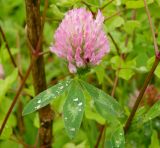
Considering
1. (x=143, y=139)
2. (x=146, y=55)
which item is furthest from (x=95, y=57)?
(x=146, y=55)

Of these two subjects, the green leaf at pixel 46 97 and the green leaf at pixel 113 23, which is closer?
the green leaf at pixel 46 97

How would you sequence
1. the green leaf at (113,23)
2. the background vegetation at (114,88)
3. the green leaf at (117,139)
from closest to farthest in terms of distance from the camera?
the green leaf at (117,139), the background vegetation at (114,88), the green leaf at (113,23)

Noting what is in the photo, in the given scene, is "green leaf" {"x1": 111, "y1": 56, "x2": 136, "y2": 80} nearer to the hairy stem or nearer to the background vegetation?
the background vegetation

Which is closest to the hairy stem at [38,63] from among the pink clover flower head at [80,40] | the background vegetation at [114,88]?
the background vegetation at [114,88]

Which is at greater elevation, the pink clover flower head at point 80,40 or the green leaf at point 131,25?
the pink clover flower head at point 80,40

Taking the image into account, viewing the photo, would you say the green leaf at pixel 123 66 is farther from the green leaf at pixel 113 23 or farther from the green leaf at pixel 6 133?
the green leaf at pixel 6 133

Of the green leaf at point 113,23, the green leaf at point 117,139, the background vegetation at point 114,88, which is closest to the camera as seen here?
the green leaf at point 117,139

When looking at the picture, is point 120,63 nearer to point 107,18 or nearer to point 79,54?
point 107,18
